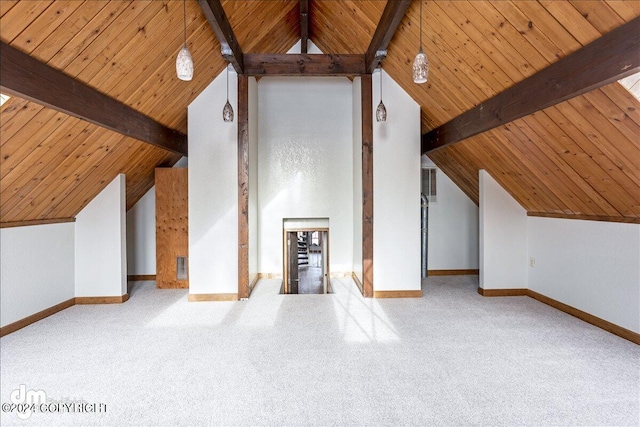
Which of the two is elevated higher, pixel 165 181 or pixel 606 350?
pixel 165 181

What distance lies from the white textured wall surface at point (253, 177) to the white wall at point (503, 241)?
11.1 ft

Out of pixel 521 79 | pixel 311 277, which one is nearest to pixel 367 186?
pixel 521 79

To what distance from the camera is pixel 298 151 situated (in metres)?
6.29

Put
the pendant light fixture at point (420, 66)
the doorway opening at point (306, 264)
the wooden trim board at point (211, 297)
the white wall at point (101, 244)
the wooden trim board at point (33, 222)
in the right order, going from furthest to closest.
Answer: the doorway opening at point (306, 264) < the wooden trim board at point (211, 297) < the white wall at point (101, 244) < the wooden trim board at point (33, 222) < the pendant light fixture at point (420, 66)

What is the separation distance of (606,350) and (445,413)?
1.95m

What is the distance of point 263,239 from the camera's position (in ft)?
20.7

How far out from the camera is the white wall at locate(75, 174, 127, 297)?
468 cm

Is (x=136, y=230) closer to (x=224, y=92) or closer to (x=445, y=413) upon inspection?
(x=224, y=92)

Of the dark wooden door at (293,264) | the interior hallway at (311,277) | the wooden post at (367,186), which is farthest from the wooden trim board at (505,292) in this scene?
the dark wooden door at (293,264)

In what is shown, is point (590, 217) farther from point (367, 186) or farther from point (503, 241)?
point (367, 186)

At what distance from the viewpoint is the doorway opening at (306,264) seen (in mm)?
6430

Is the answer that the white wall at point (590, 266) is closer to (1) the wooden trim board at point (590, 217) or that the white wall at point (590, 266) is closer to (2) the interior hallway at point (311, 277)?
(1) the wooden trim board at point (590, 217)

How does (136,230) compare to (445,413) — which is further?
(136,230)

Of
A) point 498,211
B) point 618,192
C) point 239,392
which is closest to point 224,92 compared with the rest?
point 239,392
